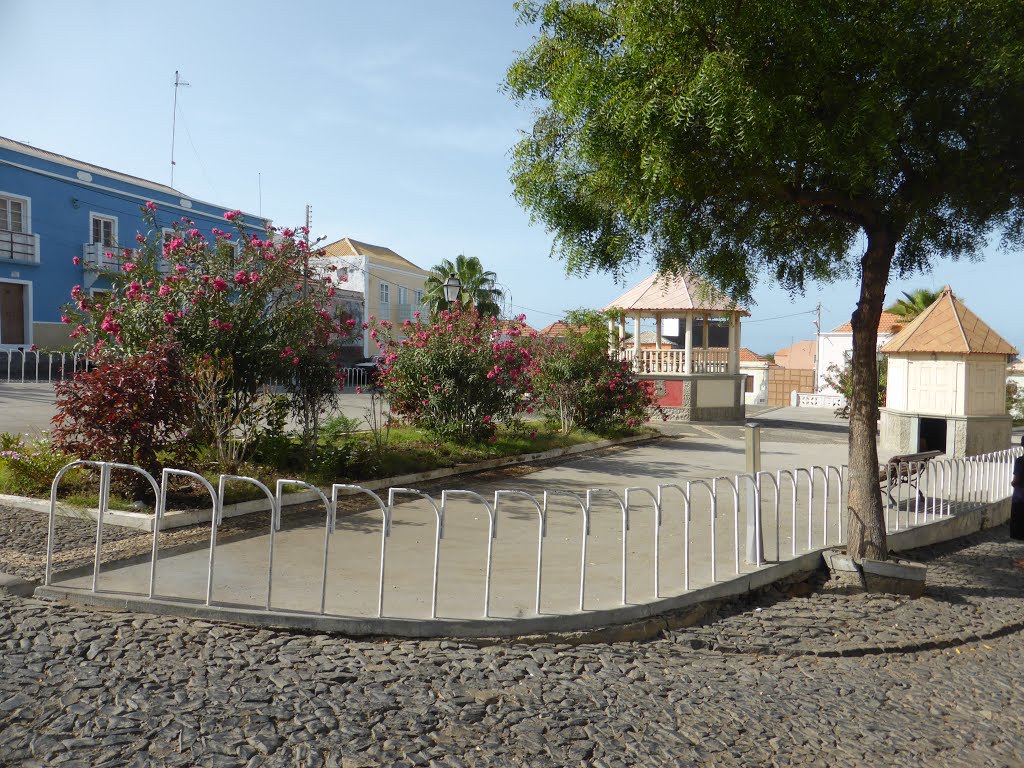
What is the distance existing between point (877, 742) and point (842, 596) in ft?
10.2

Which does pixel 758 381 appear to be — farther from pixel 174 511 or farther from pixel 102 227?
pixel 174 511

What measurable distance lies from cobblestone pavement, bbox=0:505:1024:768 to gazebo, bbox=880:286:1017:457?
13.1 m

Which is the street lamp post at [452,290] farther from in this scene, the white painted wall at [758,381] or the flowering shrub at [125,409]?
the white painted wall at [758,381]

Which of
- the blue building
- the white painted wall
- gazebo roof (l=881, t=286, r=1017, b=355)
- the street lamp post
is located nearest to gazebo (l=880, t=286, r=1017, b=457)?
gazebo roof (l=881, t=286, r=1017, b=355)

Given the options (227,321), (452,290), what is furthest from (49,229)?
(227,321)

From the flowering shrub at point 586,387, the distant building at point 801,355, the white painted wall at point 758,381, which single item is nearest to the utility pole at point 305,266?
the flowering shrub at point 586,387

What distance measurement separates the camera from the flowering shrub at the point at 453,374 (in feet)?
41.2

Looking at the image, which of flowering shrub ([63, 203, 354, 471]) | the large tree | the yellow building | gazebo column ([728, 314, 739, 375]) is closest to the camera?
the large tree

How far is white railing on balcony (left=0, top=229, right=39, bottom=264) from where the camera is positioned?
84.6 feet

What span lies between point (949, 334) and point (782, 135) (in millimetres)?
13353

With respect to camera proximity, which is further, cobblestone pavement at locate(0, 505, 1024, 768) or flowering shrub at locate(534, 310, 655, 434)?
flowering shrub at locate(534, 310, 655, 434)

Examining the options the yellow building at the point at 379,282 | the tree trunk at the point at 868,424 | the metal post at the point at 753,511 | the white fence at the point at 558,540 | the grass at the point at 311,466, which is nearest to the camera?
the white fence at the point at 558,540

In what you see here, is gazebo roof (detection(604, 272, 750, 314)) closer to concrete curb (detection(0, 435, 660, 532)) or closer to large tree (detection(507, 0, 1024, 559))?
concrete curb (detection(0, 435, 660, 532))

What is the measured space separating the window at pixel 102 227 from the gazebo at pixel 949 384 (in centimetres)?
2575
